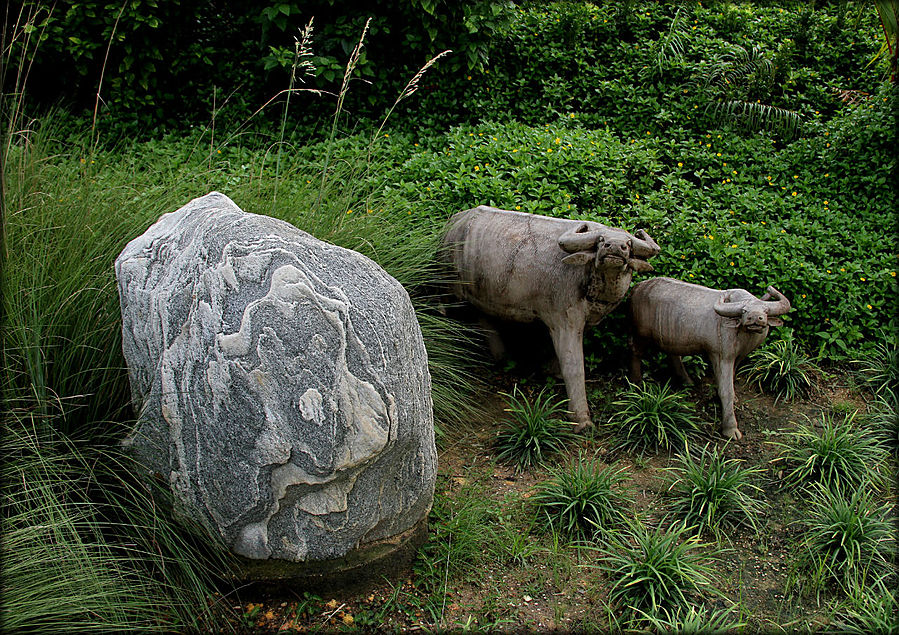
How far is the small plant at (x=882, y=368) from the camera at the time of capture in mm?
4523

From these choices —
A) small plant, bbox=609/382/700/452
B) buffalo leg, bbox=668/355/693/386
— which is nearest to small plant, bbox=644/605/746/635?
small plant, bbox=609/382/700/452

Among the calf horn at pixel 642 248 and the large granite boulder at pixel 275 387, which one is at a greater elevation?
the calf horn at pixel 642 248

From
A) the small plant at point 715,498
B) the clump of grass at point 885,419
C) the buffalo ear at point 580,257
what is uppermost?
the buffalo ear at point 580,257

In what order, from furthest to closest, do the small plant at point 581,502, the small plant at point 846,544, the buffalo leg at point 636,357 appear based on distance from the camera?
the buffalo leg at point 636,357 → the small plant at point 581,502 → the small plant at point 846,544

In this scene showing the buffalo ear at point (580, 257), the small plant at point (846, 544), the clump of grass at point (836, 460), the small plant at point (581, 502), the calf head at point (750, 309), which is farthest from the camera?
the buffalo ear at point (580, 257)

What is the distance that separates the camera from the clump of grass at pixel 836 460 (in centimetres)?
370

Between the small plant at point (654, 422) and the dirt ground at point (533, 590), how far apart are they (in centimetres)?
9

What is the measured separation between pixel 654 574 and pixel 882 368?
255 centimetres

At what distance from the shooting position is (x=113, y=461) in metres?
3.06

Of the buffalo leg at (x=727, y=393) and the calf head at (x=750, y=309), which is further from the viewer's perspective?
the buffalo leg at (x=727, y=393)

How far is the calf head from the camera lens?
3.84 metres

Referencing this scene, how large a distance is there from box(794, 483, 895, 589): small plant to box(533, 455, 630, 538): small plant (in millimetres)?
828

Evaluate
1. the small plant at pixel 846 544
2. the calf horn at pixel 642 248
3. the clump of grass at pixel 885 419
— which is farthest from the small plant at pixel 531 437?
the clump of grass at pixel 885 419

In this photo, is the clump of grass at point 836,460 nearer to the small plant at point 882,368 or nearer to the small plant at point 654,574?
the small plant at point 882,368
